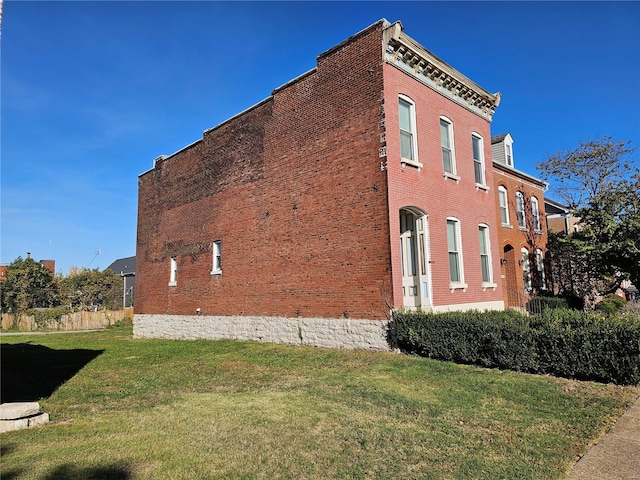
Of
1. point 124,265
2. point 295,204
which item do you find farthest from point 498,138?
point 124,265

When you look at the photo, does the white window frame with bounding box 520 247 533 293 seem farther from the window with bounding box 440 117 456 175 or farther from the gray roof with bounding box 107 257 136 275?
the gray roof with bounding box 107 257 136 275

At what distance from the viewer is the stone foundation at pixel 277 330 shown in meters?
11.9

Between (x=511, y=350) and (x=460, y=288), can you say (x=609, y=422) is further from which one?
(x=460, y=288)

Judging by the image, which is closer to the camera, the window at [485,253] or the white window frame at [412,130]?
the white window frame at [412,130]

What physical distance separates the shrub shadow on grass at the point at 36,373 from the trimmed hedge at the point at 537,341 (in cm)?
793

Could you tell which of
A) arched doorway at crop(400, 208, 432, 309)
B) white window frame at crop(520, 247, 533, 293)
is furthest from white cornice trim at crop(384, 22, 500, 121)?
white window frame at crop(520, 247, 533, 293)

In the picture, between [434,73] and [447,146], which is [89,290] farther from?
[434,73]

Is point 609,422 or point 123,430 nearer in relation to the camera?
point 123,430

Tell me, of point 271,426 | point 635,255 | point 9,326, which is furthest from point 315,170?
point 9,326

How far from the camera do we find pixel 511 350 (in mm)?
8820

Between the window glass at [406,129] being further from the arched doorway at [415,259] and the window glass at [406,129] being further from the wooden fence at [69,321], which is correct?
the wooden fence at [69,321]

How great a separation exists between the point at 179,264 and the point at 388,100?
44.0 feet

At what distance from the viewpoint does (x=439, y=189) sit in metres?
14.0

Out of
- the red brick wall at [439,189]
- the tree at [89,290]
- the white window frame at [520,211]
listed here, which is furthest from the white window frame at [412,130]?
the tree at [89,290]
